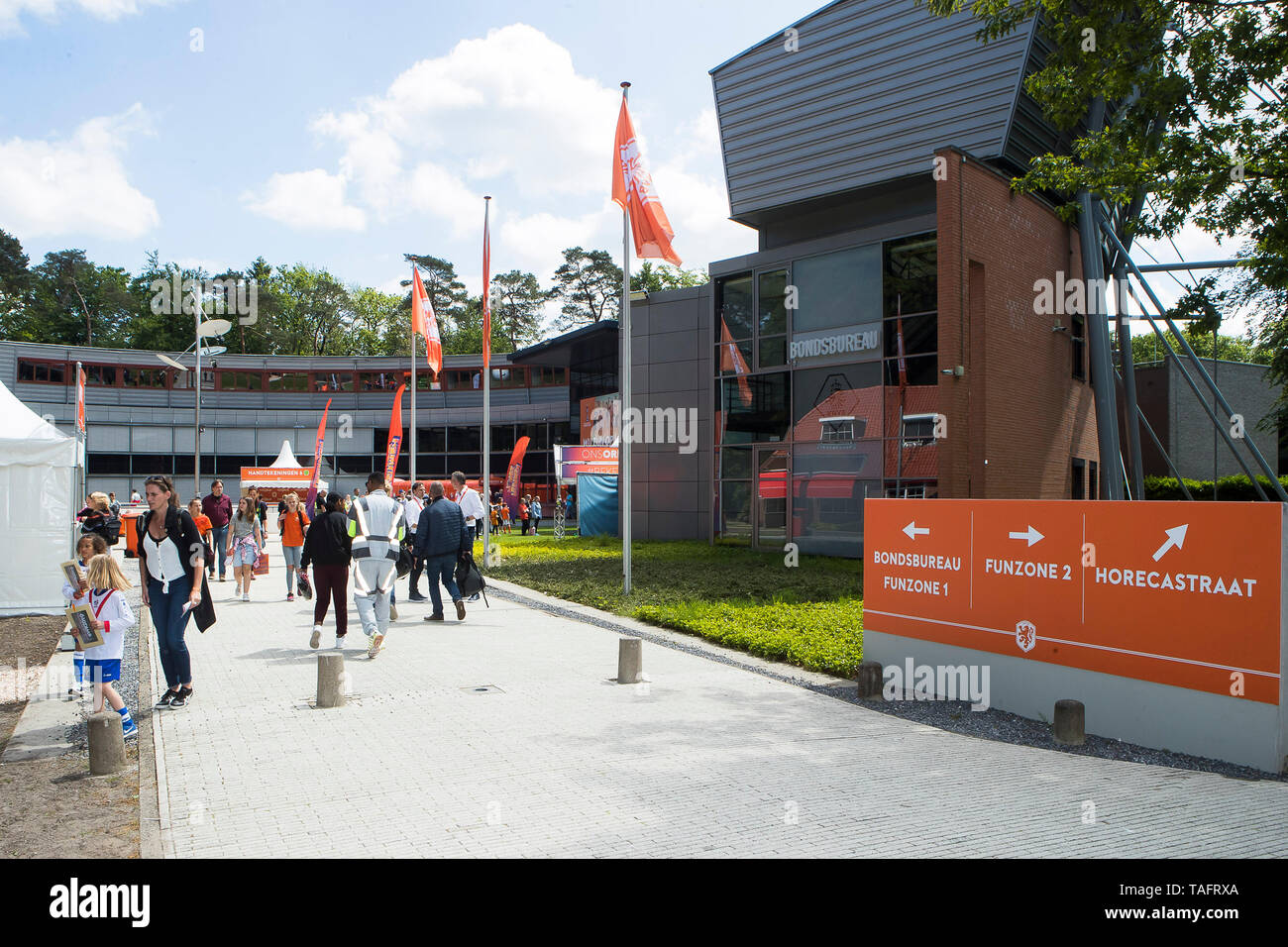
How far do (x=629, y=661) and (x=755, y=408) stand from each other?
15.0 metres

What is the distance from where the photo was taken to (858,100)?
20.5 meters

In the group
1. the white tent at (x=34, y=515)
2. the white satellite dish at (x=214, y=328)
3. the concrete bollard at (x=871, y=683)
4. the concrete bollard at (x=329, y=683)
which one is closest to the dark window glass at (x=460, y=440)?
the white satellite dish at (x=214, y=328)

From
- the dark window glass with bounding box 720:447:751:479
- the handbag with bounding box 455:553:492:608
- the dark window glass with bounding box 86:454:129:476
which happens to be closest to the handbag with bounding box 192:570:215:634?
the handbag with bounding box 455:553:492:608

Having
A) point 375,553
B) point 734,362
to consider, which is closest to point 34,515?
point 375,553

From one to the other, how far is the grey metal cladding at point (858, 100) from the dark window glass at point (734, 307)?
175 centimetres

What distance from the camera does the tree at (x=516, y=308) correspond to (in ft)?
265

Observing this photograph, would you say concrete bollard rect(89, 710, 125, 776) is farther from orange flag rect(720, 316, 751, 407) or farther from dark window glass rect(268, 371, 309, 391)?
dark window glass rect(268, 371, 309, 391)

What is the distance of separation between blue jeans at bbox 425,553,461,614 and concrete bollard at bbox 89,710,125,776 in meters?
6.45

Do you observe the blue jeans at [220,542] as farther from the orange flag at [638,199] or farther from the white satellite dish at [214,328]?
the white satellite dish at [214,328]

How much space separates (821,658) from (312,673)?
5.08 meters

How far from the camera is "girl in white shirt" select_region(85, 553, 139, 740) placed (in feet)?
21.4

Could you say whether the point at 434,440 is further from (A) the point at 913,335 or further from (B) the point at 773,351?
(A) the point at 913,335

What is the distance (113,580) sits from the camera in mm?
6703
